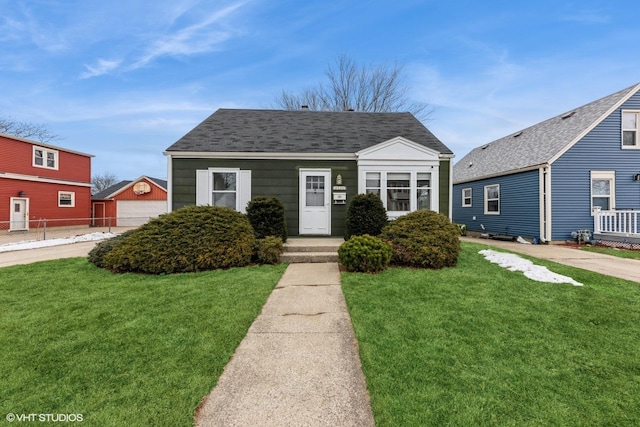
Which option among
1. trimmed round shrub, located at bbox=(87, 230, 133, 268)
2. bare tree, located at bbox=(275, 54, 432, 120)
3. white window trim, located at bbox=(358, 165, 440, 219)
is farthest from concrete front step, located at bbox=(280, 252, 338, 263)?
bare tree, located at bbox=(275, 54, 432, 120)

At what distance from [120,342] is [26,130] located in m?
36.7

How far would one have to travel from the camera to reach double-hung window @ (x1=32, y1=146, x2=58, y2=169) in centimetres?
1947

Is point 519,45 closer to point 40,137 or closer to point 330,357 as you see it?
point 330,357

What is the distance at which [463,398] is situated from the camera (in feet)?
7.22

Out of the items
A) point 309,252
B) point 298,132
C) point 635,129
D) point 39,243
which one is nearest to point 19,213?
point 39,243

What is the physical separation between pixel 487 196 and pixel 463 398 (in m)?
15.7

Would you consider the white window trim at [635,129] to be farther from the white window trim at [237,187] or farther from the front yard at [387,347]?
the white window trim at [237,187]

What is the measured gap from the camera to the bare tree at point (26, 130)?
26.5 metres

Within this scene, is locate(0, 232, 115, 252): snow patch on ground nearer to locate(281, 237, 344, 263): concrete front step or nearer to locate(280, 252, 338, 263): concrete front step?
locate(281, 237, 344, 263): concrete front step

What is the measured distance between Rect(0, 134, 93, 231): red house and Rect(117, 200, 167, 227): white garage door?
2778 millimetres

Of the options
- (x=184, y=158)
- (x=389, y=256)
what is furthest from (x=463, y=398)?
(x=184, y=158)

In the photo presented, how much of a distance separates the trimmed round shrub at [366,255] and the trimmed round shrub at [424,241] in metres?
0.53

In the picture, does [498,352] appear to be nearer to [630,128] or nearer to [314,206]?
[314,206]

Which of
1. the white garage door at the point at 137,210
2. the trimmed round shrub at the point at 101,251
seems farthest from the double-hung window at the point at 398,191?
the white garage door at the point at 137,210
